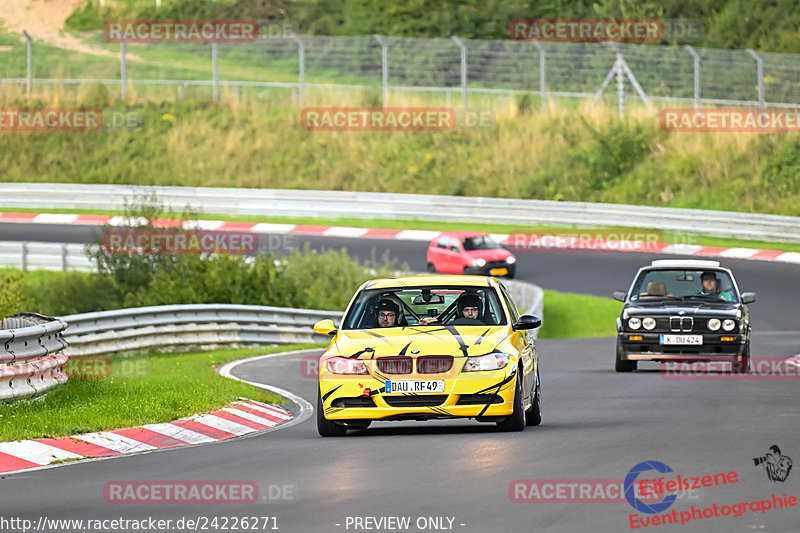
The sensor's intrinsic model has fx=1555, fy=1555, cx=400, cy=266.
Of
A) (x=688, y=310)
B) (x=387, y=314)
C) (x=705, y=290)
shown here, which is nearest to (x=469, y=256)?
(x=705, y=290)

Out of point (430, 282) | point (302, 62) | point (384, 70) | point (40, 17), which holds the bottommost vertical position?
point (430, 282)

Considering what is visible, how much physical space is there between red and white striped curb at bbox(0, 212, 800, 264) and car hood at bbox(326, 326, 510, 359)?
2452cm

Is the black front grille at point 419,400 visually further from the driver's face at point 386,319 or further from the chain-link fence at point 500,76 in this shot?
the chain-link fence at point 500,76

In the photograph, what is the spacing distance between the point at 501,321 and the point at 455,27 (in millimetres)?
55185

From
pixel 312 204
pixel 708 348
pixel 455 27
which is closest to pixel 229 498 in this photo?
pixel 708 348

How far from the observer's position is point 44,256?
37031mm

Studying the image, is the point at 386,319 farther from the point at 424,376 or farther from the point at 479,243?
the point at 479,243

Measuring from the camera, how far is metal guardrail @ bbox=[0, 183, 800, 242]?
4153 cm

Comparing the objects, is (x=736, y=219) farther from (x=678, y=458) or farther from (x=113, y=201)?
(x=678, y=458)

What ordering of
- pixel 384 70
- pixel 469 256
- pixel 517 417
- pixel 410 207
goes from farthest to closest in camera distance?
1. pixel 384 70
2. pixel 410 207
3. pixel 469 256
4. pixel 517 417

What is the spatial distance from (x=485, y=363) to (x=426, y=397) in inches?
22.9

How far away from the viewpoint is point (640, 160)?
49688mm

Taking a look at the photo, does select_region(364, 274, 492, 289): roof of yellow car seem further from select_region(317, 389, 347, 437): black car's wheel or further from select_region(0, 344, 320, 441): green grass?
select_region(0, 344, 320, 441): green grass

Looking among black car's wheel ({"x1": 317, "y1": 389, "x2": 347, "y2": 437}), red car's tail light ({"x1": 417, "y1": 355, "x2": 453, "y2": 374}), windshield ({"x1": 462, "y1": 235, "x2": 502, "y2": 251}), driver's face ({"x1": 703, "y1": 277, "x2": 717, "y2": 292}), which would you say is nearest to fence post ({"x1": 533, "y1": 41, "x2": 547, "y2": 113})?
windshield ({"x1": 462, "y1": 235, "x2": 502, "y2": 251})
